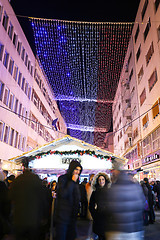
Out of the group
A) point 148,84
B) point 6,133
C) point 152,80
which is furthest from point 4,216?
point 148,84

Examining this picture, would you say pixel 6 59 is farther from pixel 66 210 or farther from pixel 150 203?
pixel 66 210

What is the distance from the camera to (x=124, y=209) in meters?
2.86

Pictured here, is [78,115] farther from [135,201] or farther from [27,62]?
[135,201]

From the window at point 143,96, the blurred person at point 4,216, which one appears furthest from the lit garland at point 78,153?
the window at point 143,96

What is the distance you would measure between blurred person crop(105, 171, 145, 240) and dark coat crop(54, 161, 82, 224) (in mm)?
549

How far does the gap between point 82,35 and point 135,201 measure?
40.2 ft

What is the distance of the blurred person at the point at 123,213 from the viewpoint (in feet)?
9.27

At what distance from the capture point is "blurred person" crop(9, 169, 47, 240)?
2879mm

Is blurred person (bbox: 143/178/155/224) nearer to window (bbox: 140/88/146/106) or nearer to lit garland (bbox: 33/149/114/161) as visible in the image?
lit garland (bbox: 33/149/114/161)

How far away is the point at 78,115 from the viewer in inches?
1059

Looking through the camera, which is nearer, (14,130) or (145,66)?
(14,130)

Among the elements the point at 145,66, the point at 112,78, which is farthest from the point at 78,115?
the point at 145,66

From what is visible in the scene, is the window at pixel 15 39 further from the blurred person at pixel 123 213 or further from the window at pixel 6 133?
the blurred person at pixel 123 213

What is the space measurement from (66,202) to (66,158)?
8399 millimetres
